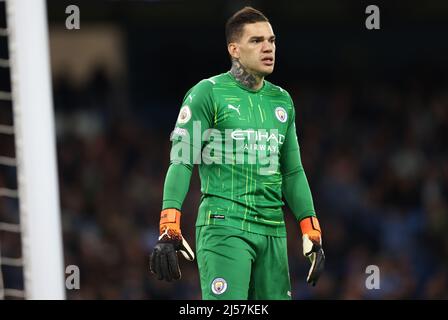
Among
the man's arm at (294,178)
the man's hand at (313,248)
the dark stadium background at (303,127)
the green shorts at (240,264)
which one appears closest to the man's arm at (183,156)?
the green shorts at (240,264)

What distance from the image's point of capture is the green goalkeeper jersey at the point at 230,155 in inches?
219

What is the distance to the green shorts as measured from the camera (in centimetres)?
551

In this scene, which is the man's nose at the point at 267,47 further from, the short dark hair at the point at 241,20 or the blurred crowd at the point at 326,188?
the blurred crowd at the point at 326,188

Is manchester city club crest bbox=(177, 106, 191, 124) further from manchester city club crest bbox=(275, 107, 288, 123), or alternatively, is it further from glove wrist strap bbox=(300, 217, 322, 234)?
glove wrist strap bbox=(300, 217, 322, 234)

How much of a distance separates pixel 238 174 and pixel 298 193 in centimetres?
40

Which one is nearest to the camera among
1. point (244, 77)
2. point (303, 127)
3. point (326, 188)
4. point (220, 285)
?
point (220, 285)

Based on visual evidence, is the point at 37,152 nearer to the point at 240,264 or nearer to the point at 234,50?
the point at 234,50

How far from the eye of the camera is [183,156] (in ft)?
18.3

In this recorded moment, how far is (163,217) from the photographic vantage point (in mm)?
5508

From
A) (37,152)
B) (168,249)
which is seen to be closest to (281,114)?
(168,249)

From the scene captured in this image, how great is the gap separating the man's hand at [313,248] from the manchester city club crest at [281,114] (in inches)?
21.6

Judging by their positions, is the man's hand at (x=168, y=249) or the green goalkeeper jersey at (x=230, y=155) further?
the green goalkeeper jersey at (x=230, y=155)

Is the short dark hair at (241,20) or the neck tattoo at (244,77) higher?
the short dark hair at (241,20)

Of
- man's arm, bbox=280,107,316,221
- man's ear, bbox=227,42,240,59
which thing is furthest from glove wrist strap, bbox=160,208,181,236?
man's ear, bbox=227,42,240,59
